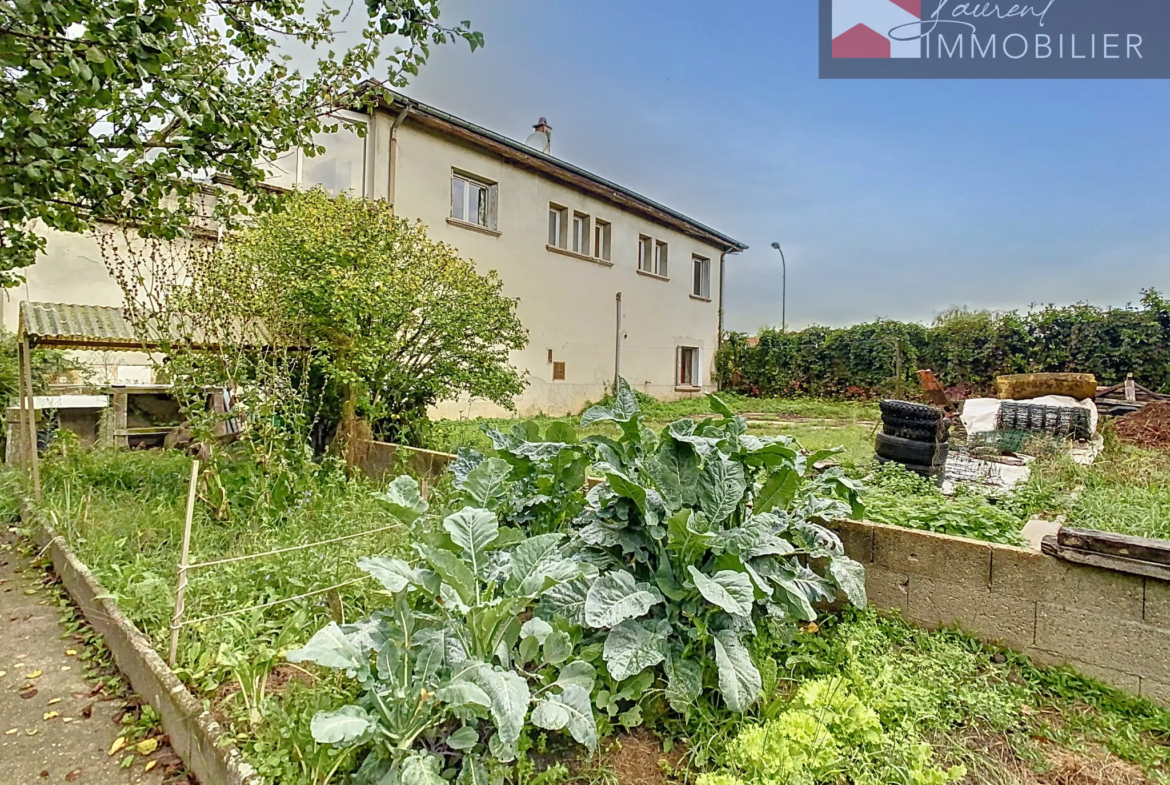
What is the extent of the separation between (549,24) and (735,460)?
623 cm

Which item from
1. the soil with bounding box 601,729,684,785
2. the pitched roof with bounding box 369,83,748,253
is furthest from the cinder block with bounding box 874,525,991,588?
the pitched roof with bounding box 369,83,748,253

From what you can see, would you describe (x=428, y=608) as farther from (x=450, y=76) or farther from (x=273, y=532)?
(x=450, y=76)

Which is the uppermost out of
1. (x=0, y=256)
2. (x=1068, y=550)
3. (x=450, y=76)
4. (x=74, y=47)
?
(x=450, y=76)

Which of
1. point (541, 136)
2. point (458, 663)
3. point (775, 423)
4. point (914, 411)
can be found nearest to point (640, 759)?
point (458, 663)

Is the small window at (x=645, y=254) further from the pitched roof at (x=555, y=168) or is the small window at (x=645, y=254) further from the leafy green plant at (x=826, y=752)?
the leafy green plant at (x=826, y=752)

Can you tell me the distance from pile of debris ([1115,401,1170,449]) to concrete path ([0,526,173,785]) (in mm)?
8097

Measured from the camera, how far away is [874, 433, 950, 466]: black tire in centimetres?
391

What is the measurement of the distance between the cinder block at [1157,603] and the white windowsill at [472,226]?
973cm

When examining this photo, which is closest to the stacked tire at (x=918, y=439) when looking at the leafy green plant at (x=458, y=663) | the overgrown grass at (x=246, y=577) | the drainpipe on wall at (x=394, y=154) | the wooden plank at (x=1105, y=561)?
the wooden plank at (x=1105, y=561)

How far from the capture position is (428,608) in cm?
212

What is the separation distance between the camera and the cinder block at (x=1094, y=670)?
209 centimetres

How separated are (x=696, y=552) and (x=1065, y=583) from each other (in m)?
1.44

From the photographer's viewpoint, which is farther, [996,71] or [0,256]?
[996,71]

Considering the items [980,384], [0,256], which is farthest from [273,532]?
[980,384]
